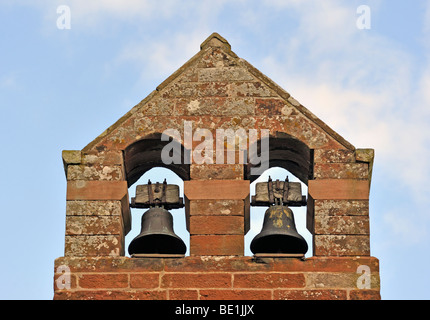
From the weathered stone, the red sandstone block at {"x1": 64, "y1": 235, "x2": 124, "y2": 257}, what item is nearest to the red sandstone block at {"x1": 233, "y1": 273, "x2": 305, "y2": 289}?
the red sandstone block at {"x1": 64, "y1": 235, "x2": 124, "y2": 257}

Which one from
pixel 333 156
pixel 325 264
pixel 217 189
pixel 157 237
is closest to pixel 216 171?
pixel 217 189

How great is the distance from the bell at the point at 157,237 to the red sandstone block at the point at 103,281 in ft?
1.91

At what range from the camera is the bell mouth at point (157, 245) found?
66.0ft

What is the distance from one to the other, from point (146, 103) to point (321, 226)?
255 centimetres

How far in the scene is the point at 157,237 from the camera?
2022cm

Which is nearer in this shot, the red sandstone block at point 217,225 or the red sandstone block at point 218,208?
the red sandstone block at point 217,225

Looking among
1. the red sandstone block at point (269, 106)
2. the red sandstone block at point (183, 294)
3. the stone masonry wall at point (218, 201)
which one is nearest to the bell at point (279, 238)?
the stone masonry wall at point (218, 201)

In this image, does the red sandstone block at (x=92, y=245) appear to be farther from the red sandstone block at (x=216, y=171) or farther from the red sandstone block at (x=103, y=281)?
A: the red sandstone block at (x=216, y=171)

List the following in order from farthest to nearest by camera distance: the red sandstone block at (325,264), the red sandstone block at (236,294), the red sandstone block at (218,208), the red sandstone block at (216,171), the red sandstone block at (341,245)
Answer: the red sandstone block at (216,171), the red sandstone block at (218,208), the red sandstone block at (341,245), the red sandstone block at (325,264), the red sandstone block at (236,294)

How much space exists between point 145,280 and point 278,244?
5.43ft

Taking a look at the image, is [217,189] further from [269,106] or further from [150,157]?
[269,106]

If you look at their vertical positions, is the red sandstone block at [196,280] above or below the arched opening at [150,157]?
below

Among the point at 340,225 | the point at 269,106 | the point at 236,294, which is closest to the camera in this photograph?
the point at 236,294
